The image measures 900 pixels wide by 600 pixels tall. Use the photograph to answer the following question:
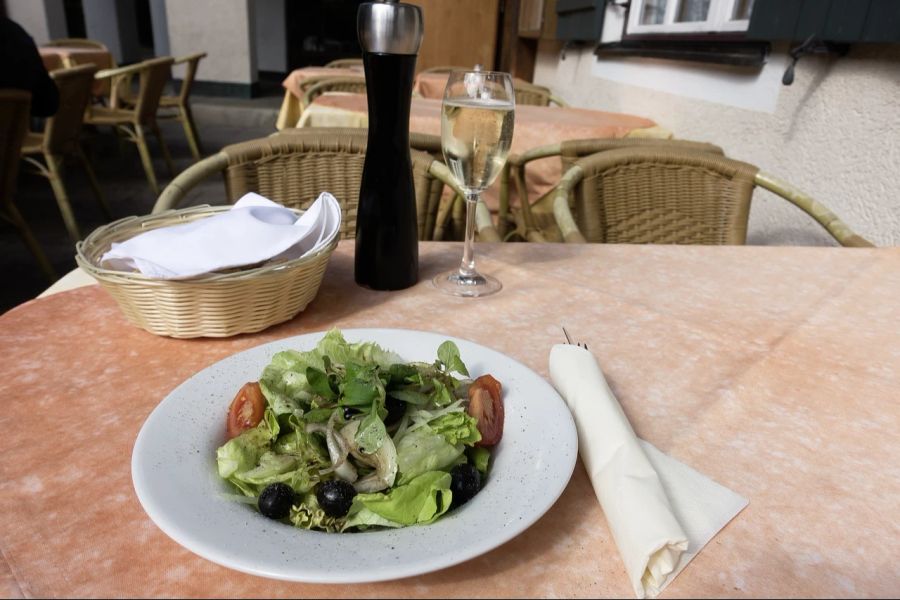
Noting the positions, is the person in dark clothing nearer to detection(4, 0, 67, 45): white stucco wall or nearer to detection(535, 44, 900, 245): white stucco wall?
detection(535, 44, 900, 245): white stucco wall

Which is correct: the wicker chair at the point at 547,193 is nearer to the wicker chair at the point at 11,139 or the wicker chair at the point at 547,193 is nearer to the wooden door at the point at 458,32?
the wicker chair at the point at 11,139

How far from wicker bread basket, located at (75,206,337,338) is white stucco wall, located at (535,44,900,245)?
127 cm

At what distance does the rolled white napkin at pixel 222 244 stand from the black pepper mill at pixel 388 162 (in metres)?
0.05

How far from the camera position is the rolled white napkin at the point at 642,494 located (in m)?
0.34

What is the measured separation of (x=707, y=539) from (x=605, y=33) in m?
3.20

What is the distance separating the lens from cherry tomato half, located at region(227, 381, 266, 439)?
422 mm

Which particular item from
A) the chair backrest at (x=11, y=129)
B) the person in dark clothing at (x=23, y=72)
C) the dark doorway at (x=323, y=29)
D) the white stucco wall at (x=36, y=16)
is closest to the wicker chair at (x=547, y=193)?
the chair backrest at (x=11, y=129)

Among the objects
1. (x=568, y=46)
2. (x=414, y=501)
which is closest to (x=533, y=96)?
(x=568, y=46)

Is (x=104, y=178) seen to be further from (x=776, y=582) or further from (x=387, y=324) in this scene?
(x=776, y=582)

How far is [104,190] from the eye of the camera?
406cm

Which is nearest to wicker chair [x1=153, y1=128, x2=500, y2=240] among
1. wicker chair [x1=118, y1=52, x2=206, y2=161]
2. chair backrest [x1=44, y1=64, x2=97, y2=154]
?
chair backrest [x1=44, y1=64, x2=97, y2=154]

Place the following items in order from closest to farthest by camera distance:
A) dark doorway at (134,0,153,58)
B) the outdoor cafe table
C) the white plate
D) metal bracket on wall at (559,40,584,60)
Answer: the white plate, the outdoor cafe table, metal bracket on wall at (559,40,584,60), dark doorway at (134,0,153,58)

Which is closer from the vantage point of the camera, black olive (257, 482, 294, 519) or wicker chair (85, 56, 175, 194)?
black olive (257, 482, 294, 519)

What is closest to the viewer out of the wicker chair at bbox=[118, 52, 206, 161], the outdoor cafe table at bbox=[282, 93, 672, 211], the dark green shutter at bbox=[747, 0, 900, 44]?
the dark green shutter at bbox=[747, 0, 900, 44]
